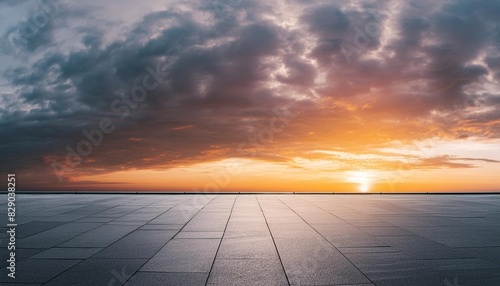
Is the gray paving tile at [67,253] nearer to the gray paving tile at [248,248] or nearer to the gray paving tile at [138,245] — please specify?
the gray paving tile at [138,245]

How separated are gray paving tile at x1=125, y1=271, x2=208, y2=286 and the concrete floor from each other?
2 cm

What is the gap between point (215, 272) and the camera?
6.73 metres

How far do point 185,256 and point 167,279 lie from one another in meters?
1.59

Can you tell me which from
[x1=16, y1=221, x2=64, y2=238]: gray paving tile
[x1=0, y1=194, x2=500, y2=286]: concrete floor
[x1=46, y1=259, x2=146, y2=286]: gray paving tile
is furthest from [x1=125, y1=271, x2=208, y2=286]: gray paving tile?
[x1=16, y1=221, x2=64, y2=238]: gray paving tile

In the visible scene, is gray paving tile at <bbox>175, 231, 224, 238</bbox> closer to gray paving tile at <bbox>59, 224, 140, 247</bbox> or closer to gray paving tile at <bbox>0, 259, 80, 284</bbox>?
gray paving tile at <bbox>59, 224, 140, 247</bbox>

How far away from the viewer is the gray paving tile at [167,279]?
20.1 feet

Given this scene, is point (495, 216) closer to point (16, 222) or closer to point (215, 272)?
point (215, 272)

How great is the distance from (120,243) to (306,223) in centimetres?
670

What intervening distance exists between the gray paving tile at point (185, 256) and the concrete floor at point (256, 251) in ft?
0.07

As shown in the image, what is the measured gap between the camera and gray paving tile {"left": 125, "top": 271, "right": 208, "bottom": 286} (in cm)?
613

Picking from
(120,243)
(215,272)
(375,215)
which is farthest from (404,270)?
(375,215)

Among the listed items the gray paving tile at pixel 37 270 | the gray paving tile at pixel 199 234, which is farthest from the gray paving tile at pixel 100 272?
the gray paving tile at pixel 199 234

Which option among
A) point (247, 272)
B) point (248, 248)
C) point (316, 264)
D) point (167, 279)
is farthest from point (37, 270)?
point (316, 264)

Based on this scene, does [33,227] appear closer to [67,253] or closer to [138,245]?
[67,253]
